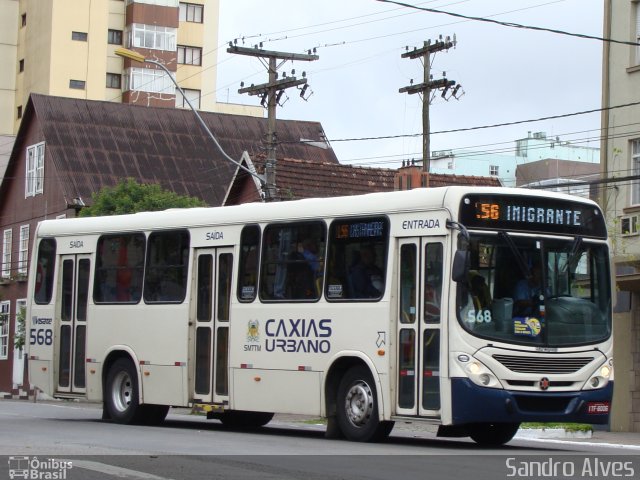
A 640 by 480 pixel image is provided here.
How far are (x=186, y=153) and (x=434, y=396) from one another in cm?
3873

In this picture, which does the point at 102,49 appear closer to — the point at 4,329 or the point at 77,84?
the point at 77,84

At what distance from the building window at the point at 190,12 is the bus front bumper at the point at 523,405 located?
65.8 meters

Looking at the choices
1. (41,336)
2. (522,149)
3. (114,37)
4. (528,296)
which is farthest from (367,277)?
(522,149)

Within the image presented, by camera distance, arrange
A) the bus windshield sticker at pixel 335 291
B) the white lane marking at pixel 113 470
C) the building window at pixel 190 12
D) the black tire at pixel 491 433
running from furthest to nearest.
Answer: the building window at pixel 190 12 → the black tire at pixel 491 433 → the bus windshield sticker at pixel 335 291 → the white lane marking at pixel 113 470

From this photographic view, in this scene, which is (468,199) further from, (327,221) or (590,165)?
(590,165)

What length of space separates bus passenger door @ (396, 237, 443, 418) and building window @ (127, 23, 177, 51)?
60.9 meters

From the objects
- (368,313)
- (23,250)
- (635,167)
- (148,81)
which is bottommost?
(368,313)

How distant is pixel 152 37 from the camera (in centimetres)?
7556

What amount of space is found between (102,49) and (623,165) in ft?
164

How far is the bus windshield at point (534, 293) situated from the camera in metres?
15.6

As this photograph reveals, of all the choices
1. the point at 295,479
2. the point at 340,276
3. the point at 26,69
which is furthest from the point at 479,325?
the point at 26,69

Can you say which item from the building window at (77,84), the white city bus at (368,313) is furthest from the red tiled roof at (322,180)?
the building window at (77,84)

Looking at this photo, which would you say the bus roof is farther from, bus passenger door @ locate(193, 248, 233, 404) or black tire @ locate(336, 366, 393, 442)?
black tire @ locate(336, 366, 393, 442)

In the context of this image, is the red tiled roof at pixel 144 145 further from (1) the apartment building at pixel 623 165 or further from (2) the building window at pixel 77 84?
(1) the apartment building at pixel 623 165
